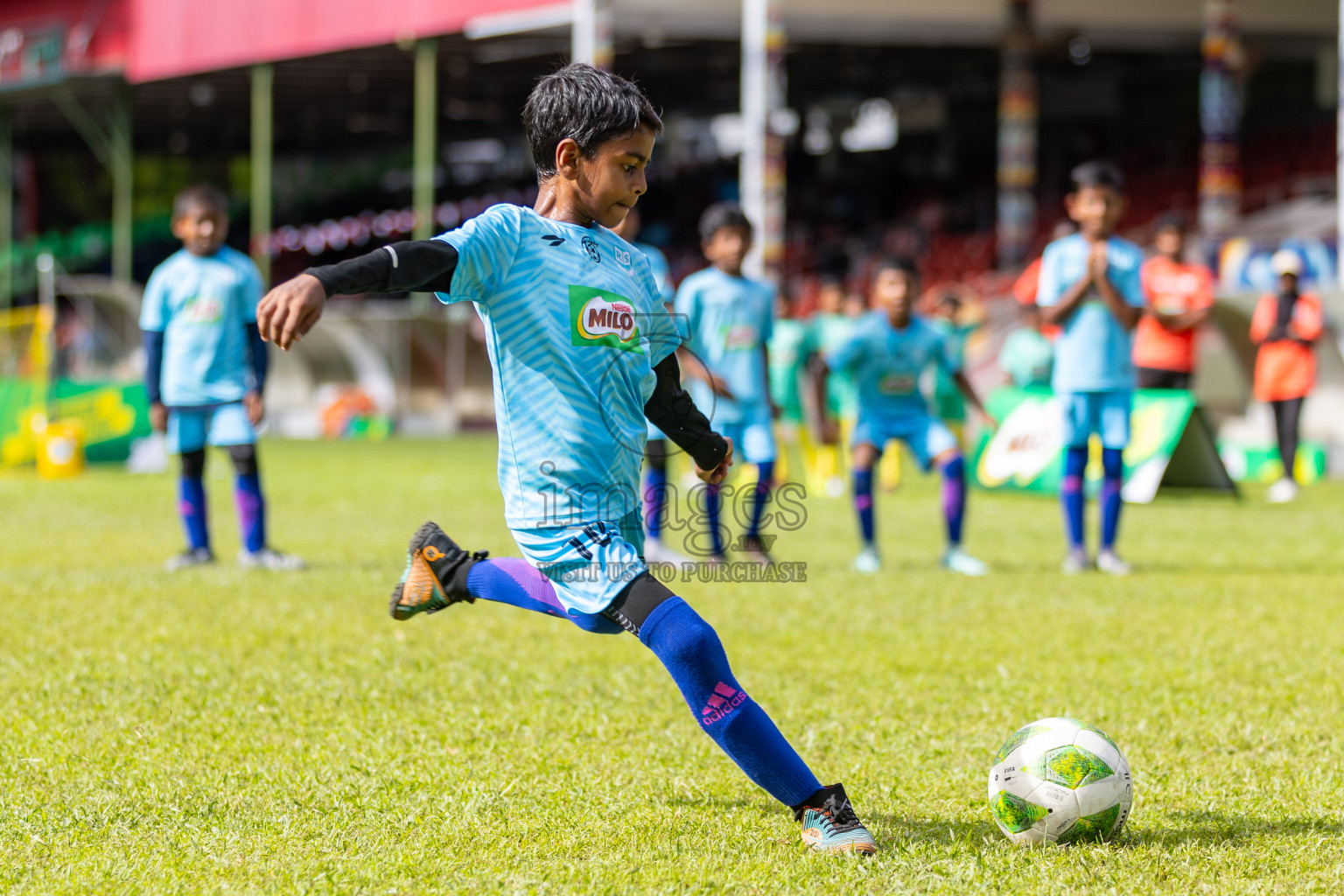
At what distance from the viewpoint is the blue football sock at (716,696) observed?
2.95m

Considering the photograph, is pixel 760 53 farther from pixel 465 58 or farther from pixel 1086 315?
pixel 1086 315

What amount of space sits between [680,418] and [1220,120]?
20144 millimetres

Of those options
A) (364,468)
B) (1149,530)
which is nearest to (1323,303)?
(1149,530)

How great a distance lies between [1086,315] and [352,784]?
16.1ft

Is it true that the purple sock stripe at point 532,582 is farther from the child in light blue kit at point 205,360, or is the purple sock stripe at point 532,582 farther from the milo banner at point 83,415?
the milo banner at point 83,415

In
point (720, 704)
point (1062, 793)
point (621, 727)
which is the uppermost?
point (720, 704)

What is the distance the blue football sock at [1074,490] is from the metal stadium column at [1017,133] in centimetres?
1642

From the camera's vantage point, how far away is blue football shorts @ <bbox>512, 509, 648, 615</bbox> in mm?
3047

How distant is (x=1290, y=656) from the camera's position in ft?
17.3

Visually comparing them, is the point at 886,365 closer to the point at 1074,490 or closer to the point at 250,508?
the point at 1074,490

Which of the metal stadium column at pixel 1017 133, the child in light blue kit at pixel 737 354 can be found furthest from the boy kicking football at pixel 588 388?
the metal stadium column at pixel 1017 133

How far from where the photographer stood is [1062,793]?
10.2 ft

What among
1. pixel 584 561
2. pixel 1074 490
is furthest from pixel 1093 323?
pixel 584 561

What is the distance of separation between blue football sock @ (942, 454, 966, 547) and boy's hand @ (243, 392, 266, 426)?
3.44m
